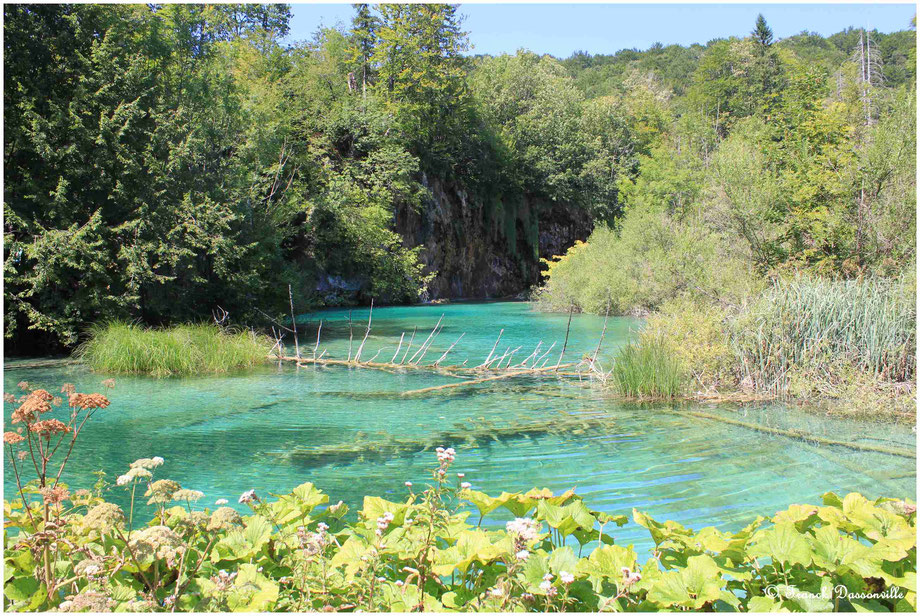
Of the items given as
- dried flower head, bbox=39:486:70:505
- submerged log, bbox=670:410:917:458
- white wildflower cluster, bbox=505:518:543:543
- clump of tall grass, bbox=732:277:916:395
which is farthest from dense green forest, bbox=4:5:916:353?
white wildflower cluster, bbox=505:518:543:543

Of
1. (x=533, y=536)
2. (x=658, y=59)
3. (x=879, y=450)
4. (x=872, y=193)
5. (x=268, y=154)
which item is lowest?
(x=879, y=450)

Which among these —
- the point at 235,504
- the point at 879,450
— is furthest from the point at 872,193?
the point at 235,504

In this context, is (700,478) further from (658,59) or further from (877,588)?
(658,59)

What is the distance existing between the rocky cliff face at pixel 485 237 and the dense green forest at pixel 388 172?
16 centimetres

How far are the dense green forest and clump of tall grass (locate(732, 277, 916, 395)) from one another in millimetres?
4198

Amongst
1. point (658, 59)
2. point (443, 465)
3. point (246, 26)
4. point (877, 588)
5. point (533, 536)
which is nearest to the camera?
point (533, 536)

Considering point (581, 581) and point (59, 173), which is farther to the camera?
point (59, 173)

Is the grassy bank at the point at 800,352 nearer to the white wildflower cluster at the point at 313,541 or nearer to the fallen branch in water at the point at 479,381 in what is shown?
the fallen branch in water at the point at 479,381

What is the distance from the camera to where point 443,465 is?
2.79 metres

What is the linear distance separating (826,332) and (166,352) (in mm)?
10584

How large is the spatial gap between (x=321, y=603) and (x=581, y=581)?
3.02 feet

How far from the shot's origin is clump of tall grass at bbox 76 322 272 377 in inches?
477

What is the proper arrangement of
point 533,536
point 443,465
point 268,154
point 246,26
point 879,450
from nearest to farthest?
point 533,536 < point 443,465 < point 879,450 < point 268,154 < point 246,26

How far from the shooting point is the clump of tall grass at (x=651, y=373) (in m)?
9.41
